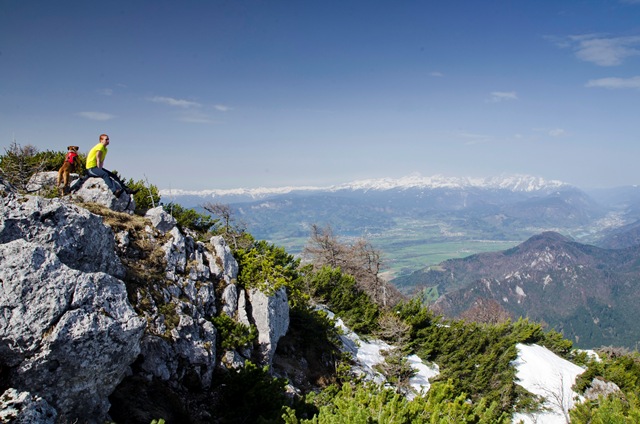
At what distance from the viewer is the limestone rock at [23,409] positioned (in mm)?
5145

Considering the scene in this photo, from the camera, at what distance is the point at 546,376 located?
2395 cm

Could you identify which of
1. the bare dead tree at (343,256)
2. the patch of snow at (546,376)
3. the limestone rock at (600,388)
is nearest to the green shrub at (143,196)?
the bare dead tree at (343,256)

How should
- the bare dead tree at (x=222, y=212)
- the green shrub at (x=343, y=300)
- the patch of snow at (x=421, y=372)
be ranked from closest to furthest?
the patch of snow at (x=421, y=372), the bare dead tree at (x=222, y=212), the green shrub at (x=343, y=300)

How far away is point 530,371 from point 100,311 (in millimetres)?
28183

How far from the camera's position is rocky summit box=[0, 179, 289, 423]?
5770 millimetres

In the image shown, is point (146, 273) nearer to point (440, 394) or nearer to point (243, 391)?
point (243, 391)

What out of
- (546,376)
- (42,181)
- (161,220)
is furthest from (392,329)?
(42,181)

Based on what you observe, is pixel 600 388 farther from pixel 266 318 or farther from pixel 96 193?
pixel 96 193

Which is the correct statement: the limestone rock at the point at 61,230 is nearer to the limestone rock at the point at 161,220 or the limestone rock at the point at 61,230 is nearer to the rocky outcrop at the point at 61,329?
the rocky outcrop at the point at 61,329

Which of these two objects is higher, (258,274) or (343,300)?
(258,274)

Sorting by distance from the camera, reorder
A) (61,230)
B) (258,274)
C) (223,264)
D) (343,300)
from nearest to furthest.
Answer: (61,230)
(223,264)
(258,274)
(343,300)

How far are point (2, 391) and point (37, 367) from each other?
496 mm

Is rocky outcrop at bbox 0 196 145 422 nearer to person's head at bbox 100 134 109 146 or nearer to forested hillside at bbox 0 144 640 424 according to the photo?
forested hillside at bbox 0 144 640 424

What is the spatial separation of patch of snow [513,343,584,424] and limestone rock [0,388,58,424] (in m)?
24.1
